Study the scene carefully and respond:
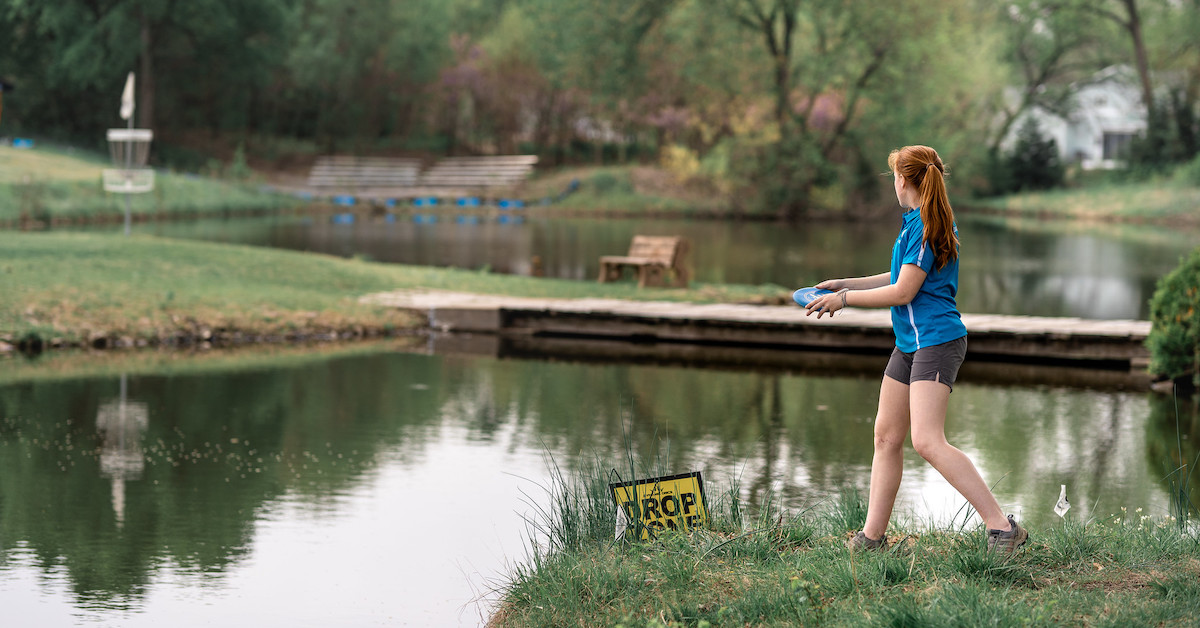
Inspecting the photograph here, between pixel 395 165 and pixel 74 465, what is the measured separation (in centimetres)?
5088

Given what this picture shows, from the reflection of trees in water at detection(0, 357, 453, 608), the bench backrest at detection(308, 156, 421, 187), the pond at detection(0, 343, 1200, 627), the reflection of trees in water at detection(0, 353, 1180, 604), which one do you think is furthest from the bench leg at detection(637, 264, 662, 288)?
the bench backrest at detection(308, 156, 421, 187)

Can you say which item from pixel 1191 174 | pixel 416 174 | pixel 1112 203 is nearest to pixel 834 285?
pixel 1112 203

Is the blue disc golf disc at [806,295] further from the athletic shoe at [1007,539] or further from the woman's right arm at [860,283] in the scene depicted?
the athletic shoe at [1007,539]

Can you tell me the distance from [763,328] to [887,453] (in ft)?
33.8

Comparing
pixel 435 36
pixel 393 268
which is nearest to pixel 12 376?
pixel 393 268

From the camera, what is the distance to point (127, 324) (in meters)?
15.2

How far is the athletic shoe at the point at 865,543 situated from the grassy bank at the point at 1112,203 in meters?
44.2

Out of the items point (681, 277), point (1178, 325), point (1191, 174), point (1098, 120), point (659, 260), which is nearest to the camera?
point (1178, 325)

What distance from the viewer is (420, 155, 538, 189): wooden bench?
56.8 metres

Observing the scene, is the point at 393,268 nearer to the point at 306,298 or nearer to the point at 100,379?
the point at 306,298

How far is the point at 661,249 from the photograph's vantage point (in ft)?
67.8

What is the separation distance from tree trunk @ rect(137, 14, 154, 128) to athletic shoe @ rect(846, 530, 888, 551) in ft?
167

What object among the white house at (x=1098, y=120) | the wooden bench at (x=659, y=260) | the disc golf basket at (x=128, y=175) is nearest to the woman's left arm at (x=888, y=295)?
the wooden bench at (x=659, y=260)

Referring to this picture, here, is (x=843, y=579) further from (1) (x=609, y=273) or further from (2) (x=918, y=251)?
(1) (x=609, y=273)
